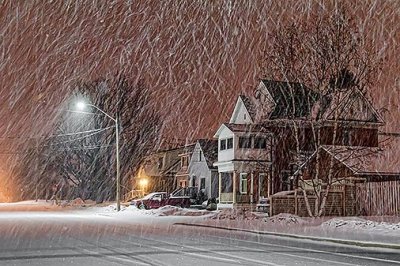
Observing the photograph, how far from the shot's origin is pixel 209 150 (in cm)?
6041

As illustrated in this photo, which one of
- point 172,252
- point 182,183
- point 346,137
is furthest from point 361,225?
point 182,183

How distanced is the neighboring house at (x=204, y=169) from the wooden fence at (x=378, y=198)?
23.3 meters

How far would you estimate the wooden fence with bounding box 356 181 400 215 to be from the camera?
32594 millimetres

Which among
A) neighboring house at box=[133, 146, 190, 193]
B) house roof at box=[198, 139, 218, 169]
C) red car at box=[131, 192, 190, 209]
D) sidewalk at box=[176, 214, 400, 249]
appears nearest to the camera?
sidewalk at box=[176, 214, 400, 249]

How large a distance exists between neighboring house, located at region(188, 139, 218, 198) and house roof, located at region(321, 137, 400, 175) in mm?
21413

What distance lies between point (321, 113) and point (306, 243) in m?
12.2

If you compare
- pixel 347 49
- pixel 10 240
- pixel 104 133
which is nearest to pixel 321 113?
pixel 347 49

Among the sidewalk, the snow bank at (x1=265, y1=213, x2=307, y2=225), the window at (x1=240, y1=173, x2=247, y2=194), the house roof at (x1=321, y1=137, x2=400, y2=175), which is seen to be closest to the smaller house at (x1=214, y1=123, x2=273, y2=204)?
the window at (x1=240, y1=173, x2=247, y2=194)

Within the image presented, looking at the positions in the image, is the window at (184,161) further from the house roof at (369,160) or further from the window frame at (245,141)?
the house roof at (369,160)

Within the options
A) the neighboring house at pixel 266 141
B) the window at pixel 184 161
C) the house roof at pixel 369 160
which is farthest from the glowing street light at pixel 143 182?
the house roof at pixel 369 160

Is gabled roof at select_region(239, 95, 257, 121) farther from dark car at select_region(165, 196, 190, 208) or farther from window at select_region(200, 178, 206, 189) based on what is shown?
window at select_region(200, 178, 206, 189)

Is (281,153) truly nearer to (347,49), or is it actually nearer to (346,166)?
(346,166)

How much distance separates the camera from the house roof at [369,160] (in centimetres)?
3478

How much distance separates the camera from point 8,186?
340 feet
